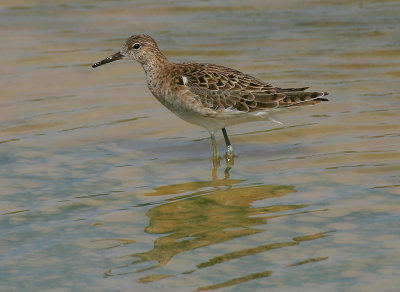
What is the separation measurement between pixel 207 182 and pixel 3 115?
4.58 metres

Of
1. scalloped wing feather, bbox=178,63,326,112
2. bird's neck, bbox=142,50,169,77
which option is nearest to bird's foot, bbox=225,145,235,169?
scalloped wing feather, bbox=178,63,326,112

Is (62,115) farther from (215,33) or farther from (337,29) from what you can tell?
(337,29)

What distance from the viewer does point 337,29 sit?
19672mm

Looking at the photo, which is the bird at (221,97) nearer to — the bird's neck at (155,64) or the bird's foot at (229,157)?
the bird's foot at (229,157)

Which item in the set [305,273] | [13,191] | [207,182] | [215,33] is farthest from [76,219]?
[215,33]

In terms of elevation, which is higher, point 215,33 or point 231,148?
point 215,33

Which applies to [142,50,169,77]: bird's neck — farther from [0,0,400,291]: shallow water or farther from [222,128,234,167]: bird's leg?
[222,128,234,167]: bird's leg

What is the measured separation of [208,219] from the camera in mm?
9812

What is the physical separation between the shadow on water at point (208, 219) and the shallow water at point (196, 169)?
0.08 feet

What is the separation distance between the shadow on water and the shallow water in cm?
2

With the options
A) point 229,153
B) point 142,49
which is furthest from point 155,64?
point 229,153

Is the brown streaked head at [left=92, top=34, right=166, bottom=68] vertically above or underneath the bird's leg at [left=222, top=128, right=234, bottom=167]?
→ above

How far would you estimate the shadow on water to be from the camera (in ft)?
28.1

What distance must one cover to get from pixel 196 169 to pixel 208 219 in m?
2.12
